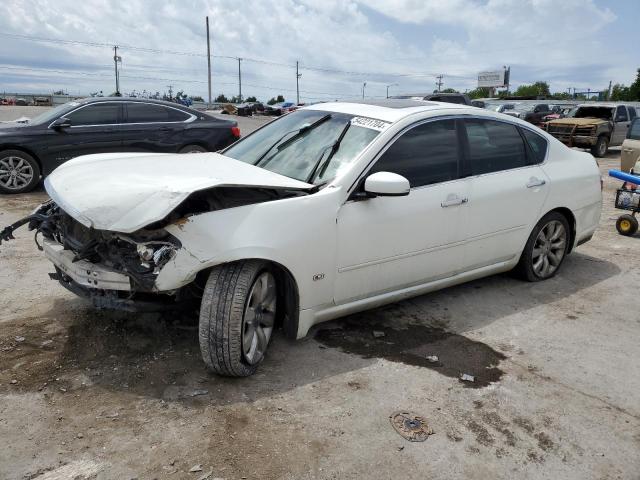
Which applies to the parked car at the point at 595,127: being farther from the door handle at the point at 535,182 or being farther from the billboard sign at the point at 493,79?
the billboard sign at the point at 493,79

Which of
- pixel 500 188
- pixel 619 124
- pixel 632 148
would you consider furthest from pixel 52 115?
pixel 619 124

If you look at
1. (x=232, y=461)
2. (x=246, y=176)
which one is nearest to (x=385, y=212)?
(x=246, y=176)

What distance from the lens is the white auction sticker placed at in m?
3.86

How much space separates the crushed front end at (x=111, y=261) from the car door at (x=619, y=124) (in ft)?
58.7

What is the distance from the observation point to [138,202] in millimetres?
2967

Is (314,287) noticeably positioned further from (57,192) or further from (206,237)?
(57,192)

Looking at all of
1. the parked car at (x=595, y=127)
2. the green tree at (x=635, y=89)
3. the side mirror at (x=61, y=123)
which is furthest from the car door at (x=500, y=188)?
the green tree at (x=635, y=89)

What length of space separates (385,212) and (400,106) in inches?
42.8

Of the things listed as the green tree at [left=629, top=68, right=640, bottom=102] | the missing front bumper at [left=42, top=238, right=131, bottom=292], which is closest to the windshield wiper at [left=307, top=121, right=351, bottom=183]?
the missing front bumper at [left=42, top=238, right=131, bottom=292]

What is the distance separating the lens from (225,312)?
9.86ft

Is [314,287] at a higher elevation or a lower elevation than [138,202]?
lower

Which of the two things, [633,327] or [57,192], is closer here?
[57,192]

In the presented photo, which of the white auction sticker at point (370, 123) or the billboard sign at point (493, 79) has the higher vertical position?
the billboard sign at point (493, 79)

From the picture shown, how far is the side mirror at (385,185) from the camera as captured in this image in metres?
3.39
